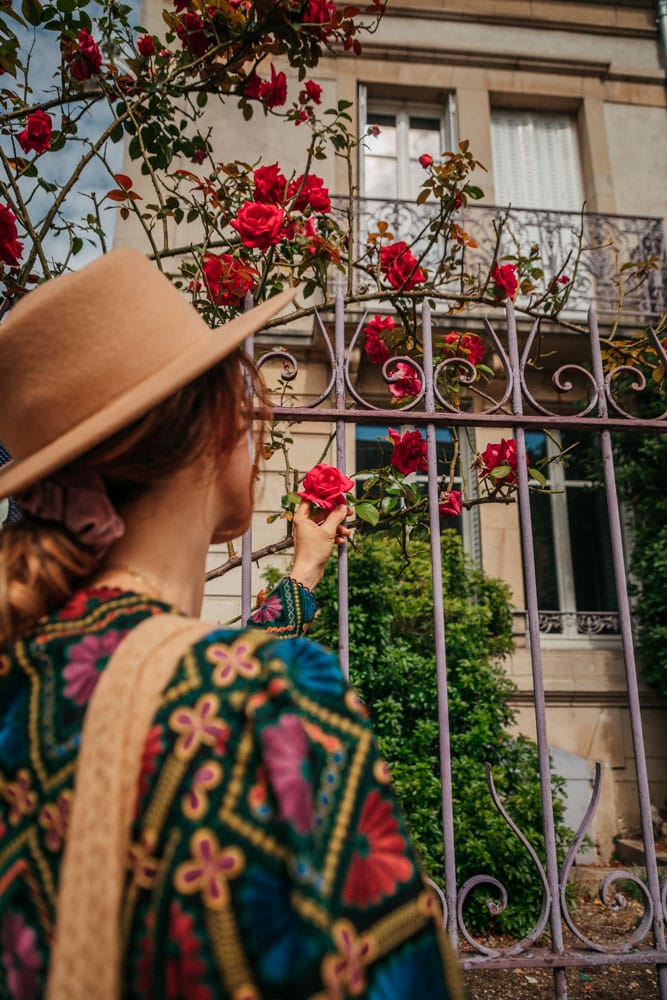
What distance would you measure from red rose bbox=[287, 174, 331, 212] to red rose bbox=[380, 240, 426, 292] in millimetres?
356

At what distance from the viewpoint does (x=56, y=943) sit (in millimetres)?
703

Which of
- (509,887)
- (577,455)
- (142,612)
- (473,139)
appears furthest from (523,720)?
(473,139)

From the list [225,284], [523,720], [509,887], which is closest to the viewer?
[225,284]

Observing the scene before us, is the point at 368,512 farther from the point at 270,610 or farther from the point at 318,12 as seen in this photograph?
the point at 318,12

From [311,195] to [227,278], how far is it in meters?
0.52

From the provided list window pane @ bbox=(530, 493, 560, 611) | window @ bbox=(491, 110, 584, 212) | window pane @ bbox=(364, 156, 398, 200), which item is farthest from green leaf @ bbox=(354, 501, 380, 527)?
window @ bbox=(491, 110, 584, 212)

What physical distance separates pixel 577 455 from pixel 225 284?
5942 mm

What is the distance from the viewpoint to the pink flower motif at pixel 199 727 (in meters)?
0.75

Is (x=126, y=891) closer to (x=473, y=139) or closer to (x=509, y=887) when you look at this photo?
(x=509, y=887)

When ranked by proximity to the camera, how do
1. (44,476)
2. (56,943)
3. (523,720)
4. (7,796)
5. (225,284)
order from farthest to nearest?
(523,720), (225,284), (44,476), (7,796), (56,943)

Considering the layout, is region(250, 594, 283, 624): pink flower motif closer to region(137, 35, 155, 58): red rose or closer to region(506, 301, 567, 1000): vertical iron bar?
region(506, 301, 567, 1000): vertical iron bar

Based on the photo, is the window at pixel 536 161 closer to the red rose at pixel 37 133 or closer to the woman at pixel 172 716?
the red rose at pixel 37 133

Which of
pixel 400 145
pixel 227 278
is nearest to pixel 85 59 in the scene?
pixel 227 278

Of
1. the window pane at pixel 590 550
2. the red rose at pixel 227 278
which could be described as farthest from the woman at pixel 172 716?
the window pane at pixel 590 550
